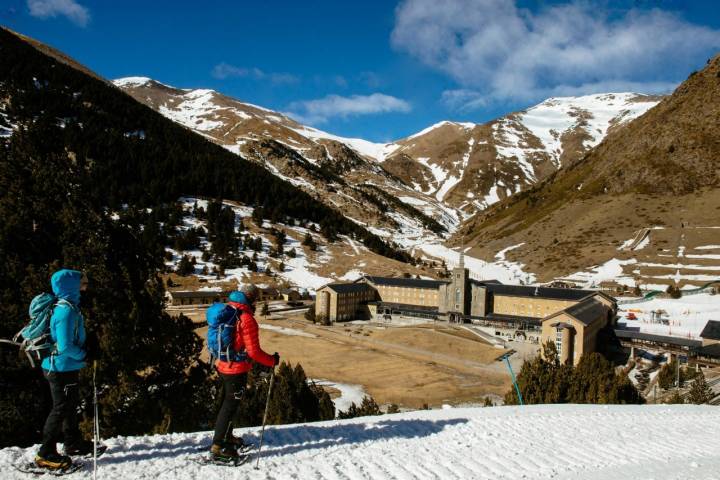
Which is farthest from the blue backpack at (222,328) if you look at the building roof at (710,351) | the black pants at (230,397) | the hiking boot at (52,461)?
the building roof at (710,351)

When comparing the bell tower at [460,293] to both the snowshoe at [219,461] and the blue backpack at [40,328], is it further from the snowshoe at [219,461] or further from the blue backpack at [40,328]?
the blue backpack at [40,328]

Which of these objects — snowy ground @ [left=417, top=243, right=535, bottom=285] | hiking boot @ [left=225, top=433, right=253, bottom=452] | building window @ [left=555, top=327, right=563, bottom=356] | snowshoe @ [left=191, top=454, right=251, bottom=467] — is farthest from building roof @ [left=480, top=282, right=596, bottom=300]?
snowshoe @ [left=191, top=454, right=251, bottom=467]

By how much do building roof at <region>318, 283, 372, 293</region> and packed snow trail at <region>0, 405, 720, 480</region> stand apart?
6825 cm

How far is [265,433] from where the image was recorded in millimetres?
11133

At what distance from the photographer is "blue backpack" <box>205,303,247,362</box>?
7988mm

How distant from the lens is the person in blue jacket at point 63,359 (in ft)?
24.1

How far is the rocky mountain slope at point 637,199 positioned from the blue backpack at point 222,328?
104724mm

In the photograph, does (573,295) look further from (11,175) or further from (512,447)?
(11,175)

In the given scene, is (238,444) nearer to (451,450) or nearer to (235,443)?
(235,443)

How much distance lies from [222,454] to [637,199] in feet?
515

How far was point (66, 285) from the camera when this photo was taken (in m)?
7.41

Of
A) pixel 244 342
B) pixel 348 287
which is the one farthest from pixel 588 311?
pixel 244 342

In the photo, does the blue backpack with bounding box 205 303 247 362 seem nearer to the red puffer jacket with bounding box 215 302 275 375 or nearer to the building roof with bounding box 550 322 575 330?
the red puffer jacket with bounding box 215 302 275 375

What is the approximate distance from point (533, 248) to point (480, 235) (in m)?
42.7
